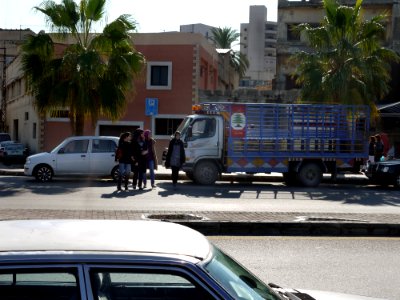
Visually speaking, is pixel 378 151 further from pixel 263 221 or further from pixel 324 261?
pixel 324 261

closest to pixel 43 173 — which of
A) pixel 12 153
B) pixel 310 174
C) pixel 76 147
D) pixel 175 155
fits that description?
pixel 76 147

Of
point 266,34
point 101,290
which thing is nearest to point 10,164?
point 101,290

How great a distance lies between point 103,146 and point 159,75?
12.9 metres

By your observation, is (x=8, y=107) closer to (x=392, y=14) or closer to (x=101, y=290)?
(x=392, y=14)

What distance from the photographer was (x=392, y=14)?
43.0 meters

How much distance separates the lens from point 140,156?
19.1 metres

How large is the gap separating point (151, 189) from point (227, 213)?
6.72 metres

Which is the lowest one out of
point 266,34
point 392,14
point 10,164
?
point 10,164

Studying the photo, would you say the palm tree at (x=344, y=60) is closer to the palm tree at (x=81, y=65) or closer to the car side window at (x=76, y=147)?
the palm tree at (x=81, y=65)

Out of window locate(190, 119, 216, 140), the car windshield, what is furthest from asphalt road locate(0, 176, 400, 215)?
the car windshield

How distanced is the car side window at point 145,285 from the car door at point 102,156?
1830 cm

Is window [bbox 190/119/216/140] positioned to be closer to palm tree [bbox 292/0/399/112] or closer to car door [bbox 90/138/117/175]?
car door [bbox 90/138/117/175]

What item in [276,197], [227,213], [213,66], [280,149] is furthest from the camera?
[213,66]

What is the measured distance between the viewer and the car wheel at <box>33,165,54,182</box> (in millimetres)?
21594
